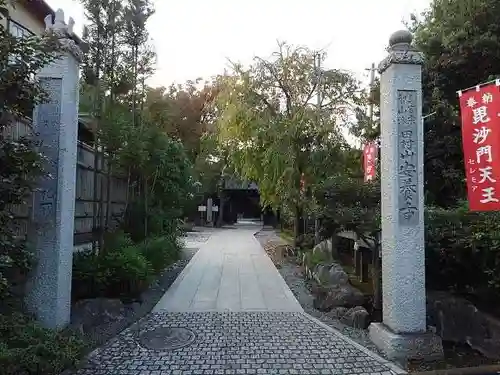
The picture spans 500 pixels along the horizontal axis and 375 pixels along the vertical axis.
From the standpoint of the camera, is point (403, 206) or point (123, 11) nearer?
point (403, 206)

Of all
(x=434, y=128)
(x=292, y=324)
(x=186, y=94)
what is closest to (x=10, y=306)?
(x=292, y=324)

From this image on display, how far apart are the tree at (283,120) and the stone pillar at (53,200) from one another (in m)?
7.48

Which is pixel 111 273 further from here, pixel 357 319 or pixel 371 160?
pixel 371 160

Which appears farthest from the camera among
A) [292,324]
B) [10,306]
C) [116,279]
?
[116,279]

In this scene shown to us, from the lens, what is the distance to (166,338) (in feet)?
18.6

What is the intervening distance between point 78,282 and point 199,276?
4.07 meters

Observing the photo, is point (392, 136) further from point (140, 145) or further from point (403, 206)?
point (140, 145)

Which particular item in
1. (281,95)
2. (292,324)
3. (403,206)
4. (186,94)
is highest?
(186,94)

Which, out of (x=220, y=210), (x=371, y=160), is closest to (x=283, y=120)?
(x=371, y=160)

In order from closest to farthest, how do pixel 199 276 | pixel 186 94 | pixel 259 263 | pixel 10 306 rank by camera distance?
pixel 10 306, pixel 199 276, pixel 259 263, pixel 186 94

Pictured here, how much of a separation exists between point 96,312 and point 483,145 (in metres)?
6.11

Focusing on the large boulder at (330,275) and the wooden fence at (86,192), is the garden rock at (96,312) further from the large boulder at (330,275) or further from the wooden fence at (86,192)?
the large boulder at (330,275)

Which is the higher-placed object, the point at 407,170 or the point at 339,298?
the point at 407,170

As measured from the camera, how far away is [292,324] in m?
6.41
